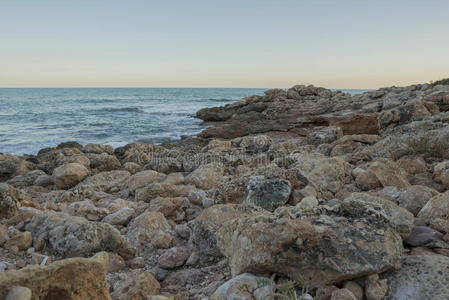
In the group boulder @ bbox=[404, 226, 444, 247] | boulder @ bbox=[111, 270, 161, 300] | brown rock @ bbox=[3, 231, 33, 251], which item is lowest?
brown rock @ bbox=[3, 231, 33, 251]

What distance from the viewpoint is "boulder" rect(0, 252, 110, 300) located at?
129 centimetres

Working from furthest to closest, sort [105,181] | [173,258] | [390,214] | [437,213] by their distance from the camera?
[105,181], [173,258], [437,213], [390,214]

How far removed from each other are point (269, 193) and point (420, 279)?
1.70 m

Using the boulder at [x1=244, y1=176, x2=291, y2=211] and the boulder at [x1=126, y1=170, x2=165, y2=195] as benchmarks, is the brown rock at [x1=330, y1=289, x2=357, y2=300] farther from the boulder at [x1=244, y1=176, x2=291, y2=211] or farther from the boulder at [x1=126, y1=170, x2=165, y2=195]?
the boulder at [x1=126, y1=170, x2=165, y2=195]

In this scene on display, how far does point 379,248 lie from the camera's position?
1.71 m

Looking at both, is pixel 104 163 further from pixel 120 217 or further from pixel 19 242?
pixel 19 242

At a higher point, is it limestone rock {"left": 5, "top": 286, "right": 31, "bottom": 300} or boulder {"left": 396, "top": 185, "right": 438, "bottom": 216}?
limestone rock {"left": 5, "top": 286, "right": 31, "bottom": 300}

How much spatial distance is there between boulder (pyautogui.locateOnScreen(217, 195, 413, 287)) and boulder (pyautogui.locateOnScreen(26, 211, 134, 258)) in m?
1.20

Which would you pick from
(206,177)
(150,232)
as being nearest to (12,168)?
(206,177)

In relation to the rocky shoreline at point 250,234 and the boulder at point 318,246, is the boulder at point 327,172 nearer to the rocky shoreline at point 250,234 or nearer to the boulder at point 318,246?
the rocky shoreline at point 250,234

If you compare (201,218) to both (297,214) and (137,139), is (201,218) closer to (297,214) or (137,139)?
(297,214)

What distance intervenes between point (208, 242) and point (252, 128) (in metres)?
10.7

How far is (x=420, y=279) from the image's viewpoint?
161 cm

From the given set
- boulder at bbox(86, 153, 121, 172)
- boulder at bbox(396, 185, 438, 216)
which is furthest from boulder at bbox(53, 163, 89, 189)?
boulder at bbox(396, 185, 438, 216)
